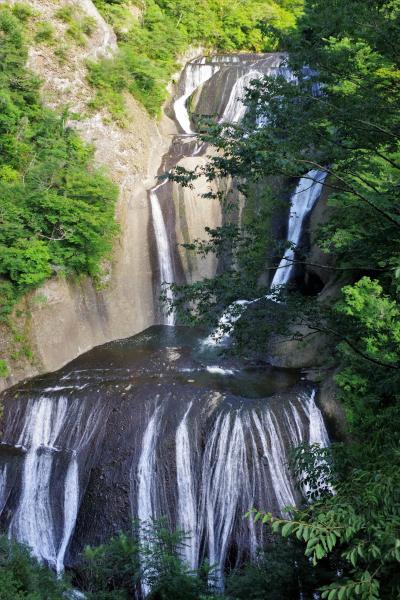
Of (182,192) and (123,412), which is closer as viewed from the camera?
(123,412)

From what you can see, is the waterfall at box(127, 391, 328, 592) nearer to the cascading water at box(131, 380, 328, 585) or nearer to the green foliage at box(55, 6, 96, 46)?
the cascading water at box(131, 380, 328, 585)

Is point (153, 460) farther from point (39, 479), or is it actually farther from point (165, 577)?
point (165, 577)

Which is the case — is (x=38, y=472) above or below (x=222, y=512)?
above

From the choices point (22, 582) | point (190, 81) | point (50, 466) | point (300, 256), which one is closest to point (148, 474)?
point (50, 466)

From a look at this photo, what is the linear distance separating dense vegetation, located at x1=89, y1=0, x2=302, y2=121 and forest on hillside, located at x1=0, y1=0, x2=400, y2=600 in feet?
10.9

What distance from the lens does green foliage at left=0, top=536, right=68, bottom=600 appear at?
14.1ft

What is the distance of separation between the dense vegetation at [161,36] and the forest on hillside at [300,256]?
3.31m

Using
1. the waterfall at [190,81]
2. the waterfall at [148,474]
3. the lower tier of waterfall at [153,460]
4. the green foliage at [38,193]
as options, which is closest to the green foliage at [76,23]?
the green foliage at [38,193]

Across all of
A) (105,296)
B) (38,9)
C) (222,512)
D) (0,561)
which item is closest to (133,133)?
(38,9)

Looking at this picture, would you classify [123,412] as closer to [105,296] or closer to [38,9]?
[105,296]

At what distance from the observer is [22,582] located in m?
4.88

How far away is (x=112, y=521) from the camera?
844 centimetres

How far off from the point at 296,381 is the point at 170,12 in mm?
20133

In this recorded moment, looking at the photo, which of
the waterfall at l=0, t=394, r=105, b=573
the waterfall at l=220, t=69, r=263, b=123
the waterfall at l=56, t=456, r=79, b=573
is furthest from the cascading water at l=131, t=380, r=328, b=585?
the waterfall at l=220, t=69, r=263, b=123
